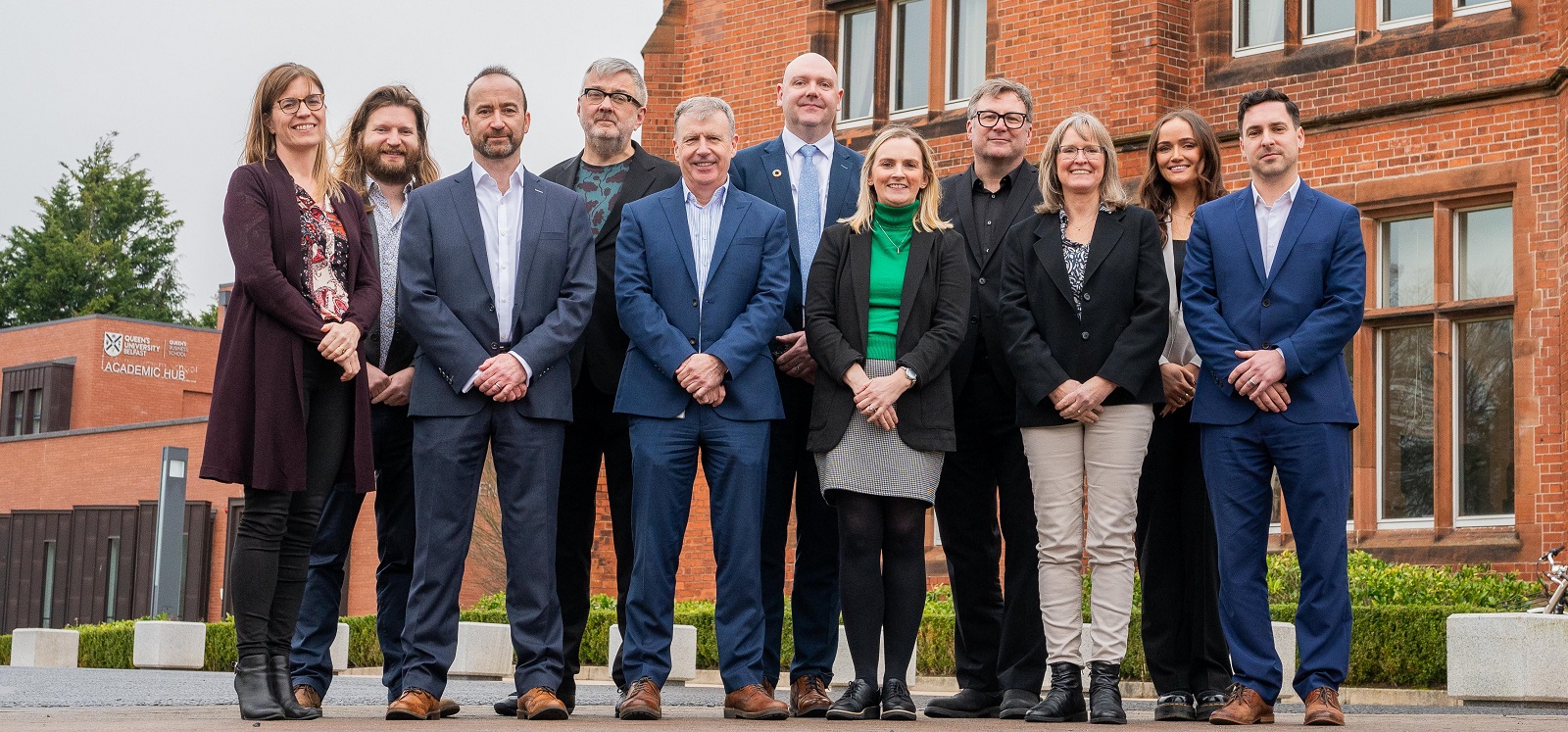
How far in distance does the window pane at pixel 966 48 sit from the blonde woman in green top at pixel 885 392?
35.2ft

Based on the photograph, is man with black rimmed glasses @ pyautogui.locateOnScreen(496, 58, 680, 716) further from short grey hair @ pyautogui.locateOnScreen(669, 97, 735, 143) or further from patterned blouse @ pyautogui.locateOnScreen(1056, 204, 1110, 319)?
patterned blouse @ pyautogui.locateOnScreen(1056, 204, 1110, 319)

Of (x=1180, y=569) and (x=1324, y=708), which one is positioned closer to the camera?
(x=1324, y=708)

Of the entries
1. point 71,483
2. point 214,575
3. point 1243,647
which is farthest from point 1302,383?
point 71,483

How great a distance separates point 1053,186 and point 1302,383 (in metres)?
1.27

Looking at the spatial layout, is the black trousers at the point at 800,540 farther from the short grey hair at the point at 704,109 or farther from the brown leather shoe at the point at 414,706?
the brown leather shoe at the point at 414,706

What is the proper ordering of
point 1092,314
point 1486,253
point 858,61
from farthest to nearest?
point 858,61, point 1486,253, point 1092,314

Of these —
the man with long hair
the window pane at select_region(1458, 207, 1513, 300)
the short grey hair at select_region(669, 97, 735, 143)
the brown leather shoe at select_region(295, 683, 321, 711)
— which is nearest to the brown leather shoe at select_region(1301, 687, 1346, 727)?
the short grey hair at select_region(669, 97, 735, 143)

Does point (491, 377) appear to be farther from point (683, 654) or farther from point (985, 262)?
point (683, 654)

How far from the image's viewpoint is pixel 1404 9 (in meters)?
14.7

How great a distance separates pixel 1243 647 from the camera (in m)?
6.28

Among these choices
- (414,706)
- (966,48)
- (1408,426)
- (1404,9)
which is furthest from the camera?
(966,48)

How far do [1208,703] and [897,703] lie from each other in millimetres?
1314

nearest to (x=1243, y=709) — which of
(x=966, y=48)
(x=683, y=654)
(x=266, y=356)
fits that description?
(x=266, y=356)

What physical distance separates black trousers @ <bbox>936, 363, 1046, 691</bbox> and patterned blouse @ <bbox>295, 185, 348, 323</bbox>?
8.21ft
